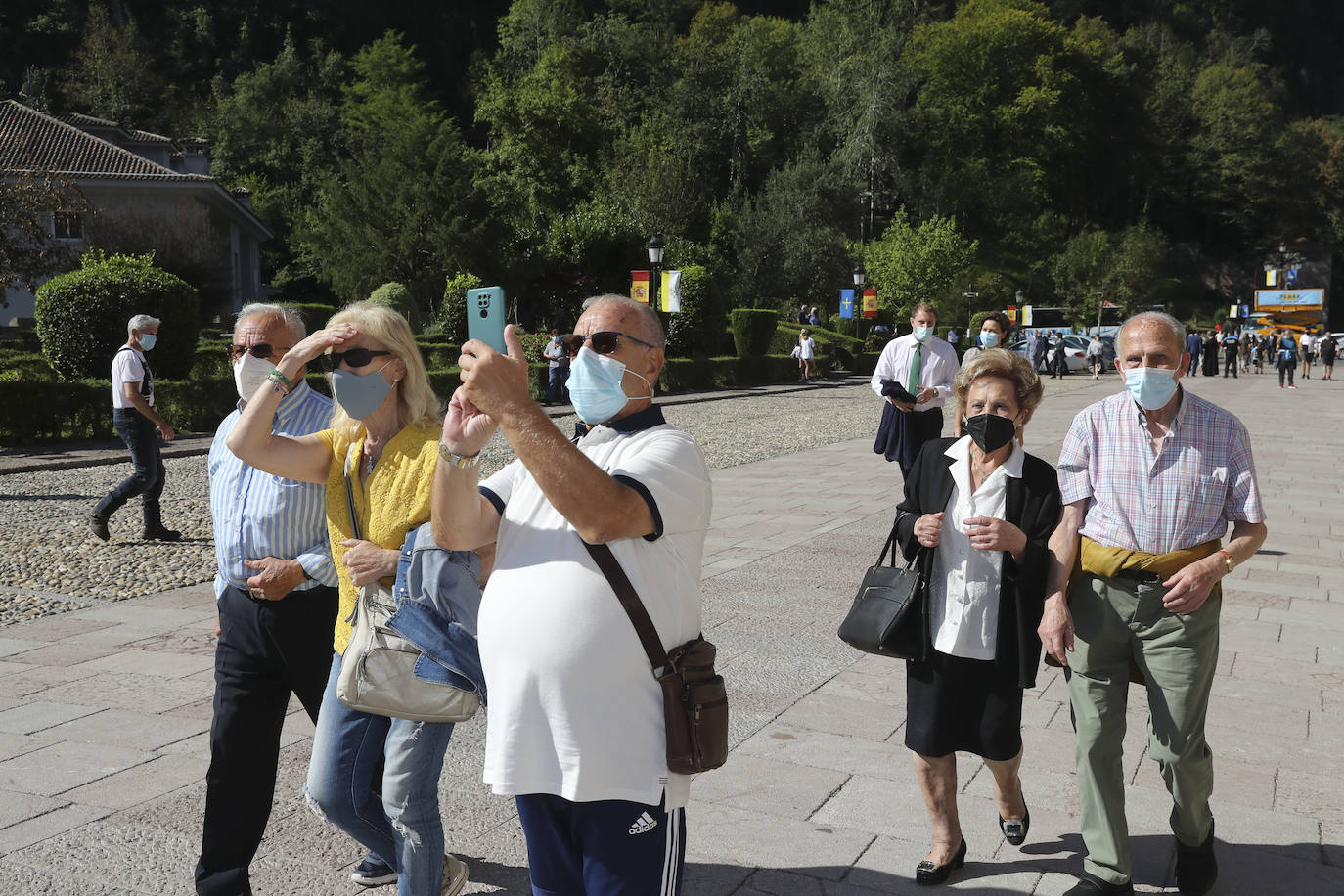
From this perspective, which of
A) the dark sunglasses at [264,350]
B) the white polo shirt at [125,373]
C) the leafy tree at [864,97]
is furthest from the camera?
the leafy tree at [864,97]

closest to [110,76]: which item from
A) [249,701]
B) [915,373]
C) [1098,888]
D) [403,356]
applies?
[915,373]

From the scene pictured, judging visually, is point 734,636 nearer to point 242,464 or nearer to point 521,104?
point 242,464

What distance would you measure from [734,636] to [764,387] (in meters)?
24.8

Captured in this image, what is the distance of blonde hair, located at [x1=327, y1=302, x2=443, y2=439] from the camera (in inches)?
112

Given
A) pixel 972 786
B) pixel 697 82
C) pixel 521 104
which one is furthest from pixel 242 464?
pixel 697 82

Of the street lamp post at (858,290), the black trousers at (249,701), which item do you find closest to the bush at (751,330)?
the street lamp post at (858,290)

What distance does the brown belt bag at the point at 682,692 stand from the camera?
7.02ft

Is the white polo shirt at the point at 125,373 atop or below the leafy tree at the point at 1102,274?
below

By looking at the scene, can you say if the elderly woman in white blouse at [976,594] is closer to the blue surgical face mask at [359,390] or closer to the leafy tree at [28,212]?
the blue surgical face mask at [359,390]

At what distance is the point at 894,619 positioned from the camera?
324 centimetres

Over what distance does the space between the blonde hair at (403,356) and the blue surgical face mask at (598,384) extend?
663 mm

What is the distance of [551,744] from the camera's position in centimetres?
215

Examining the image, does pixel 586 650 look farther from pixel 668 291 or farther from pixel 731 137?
pixel 731 137

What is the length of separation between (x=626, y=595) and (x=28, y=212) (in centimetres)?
1983
